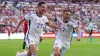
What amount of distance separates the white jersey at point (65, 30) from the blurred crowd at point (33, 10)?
1303 inches

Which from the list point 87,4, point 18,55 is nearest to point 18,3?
point 87,4

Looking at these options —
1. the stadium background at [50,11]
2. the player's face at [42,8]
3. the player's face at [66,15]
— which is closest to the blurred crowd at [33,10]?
the stadium background at [50,11]

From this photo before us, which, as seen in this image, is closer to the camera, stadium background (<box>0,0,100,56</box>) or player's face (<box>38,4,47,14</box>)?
player's face (<box>38,4,47,14</box>)

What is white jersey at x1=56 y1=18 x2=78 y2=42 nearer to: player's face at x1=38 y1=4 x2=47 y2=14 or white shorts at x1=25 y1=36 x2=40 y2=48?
player's face at x1=38 y1=4 x2=47 y2=14

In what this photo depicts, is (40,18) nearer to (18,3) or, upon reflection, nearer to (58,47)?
(58,47)

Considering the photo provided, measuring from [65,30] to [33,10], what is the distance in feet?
111

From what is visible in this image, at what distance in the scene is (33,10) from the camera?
47281mm

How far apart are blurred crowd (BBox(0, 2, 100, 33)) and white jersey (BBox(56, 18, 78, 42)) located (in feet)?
109

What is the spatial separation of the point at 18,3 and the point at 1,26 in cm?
862

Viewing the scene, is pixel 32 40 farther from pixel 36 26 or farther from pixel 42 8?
pixel 42 8

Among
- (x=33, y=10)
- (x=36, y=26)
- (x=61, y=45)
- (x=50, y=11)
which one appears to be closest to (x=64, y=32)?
(x=61, y=45)

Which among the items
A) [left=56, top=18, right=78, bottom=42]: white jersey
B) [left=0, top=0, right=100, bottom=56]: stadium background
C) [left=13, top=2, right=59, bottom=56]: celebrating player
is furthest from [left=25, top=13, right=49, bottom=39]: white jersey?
[left=0, top=0, right=100, bottom=56]: stadium background

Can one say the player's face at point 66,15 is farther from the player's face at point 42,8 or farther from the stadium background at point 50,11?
the stadium background at point 50,11

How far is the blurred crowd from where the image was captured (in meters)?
48.3
